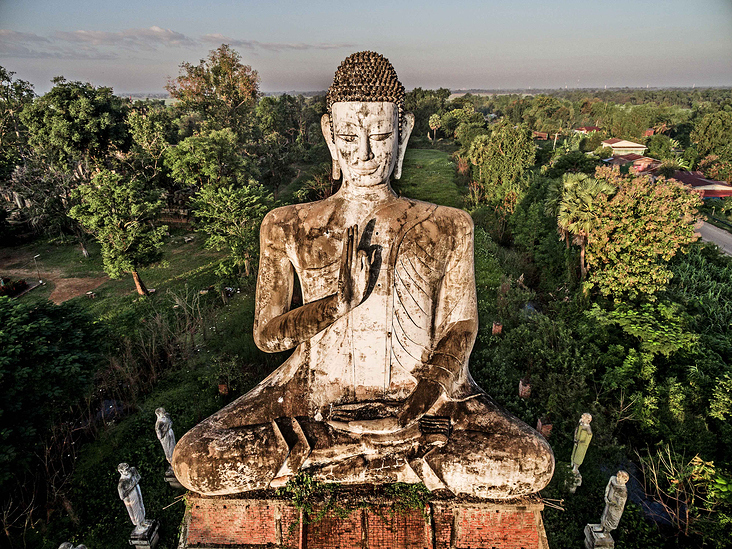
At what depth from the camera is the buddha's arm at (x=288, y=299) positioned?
12.7 ft

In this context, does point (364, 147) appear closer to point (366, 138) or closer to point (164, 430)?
point (366, 138)

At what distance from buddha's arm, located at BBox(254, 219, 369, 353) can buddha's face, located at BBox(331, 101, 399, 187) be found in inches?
33.1

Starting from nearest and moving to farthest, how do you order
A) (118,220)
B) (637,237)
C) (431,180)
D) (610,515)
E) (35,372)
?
(610,515), (35,372), (637,237), (118,220), (431,180)

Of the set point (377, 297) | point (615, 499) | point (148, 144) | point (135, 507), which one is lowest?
point (135, 507)

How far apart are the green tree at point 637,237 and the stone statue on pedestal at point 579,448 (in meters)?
7.27

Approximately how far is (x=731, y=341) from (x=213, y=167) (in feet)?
61.7

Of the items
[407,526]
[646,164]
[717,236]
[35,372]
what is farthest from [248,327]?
[646,164]

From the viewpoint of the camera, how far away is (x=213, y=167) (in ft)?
62.0

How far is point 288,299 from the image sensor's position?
4836 mm

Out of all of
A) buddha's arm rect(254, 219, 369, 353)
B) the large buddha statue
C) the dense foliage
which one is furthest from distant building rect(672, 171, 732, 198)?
buddha's arm rect(254, 219, 369, 353)

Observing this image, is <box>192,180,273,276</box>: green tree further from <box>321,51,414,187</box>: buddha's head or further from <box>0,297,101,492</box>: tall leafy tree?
<box>321,51,414,187</box>: buddha's head

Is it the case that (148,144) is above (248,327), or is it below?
above

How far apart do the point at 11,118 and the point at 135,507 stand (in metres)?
26.4

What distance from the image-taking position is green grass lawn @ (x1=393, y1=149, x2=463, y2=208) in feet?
103
